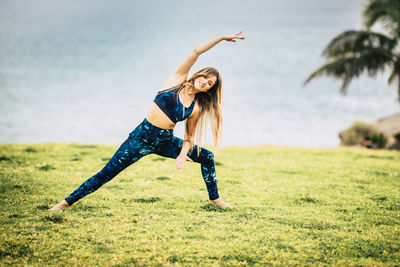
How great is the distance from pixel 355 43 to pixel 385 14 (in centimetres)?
334

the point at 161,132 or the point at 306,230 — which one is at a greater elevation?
the point at 161,132

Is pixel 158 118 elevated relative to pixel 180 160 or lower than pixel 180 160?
elevated

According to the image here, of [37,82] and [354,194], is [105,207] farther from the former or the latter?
→ [37,82]

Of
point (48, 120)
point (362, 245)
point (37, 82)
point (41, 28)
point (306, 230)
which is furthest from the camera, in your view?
point (41, 28)

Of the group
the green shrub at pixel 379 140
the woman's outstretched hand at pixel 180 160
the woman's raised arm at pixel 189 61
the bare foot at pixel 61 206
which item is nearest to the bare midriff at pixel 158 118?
the woman's raised arm at pixel 189 61

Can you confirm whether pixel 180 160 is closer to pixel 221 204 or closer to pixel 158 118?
pixel 158 118

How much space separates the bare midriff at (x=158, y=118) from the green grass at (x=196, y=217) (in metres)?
1.41

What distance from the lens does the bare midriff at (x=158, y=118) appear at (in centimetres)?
468

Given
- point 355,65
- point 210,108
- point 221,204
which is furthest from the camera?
point 355,65

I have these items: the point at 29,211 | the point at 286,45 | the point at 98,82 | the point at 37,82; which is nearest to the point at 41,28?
A: the point at 98,82

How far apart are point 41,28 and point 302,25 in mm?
44444

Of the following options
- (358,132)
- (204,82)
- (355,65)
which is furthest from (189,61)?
(358,132)

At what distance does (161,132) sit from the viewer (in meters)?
4.77

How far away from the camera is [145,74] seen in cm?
5072
